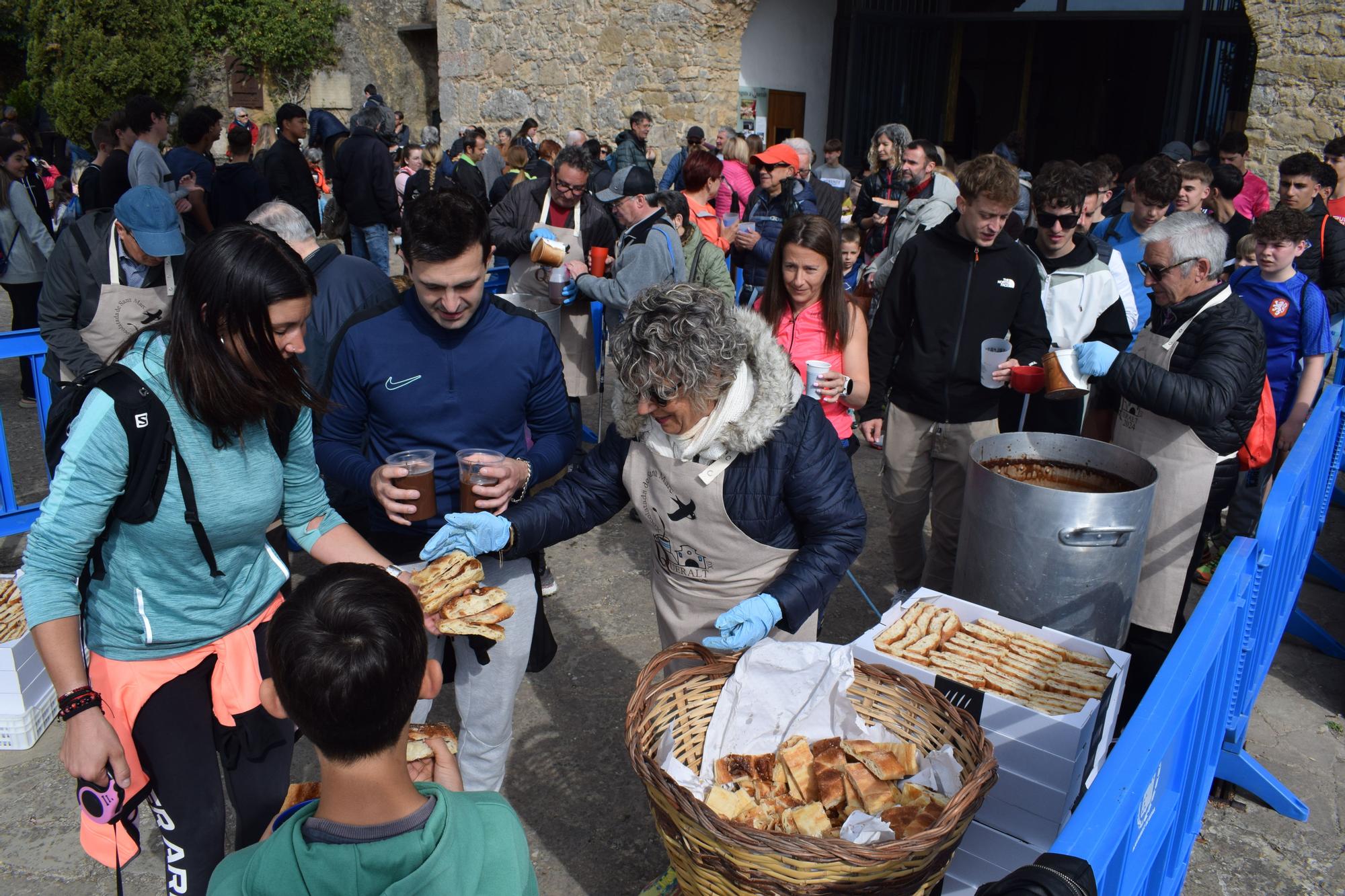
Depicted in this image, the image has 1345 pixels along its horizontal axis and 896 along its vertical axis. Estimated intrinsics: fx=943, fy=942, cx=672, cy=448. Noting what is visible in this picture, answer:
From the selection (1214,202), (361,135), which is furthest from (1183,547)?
(361,135)

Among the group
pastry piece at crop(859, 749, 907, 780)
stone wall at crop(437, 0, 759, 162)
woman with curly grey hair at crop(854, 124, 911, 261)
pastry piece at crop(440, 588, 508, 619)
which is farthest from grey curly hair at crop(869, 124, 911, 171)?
pastry piece at crop(859, 749, 907, 780)

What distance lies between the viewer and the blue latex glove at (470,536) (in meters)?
2.46

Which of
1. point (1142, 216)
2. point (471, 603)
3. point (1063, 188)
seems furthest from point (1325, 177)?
point (471, 603)

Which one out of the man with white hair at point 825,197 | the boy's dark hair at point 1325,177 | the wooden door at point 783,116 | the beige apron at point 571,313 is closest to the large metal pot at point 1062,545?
the beige apron at point 571,313

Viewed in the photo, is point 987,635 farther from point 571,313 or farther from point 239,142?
point 239,142

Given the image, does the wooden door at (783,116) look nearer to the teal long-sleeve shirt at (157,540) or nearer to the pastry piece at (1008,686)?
the pastry piece at (1008,686)

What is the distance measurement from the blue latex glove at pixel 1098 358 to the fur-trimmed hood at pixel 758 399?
4.23 ft

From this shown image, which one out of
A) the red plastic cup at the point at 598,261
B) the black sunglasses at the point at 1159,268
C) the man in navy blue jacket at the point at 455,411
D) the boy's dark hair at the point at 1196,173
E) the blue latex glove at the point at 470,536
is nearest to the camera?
the blue latex glove at the point at 470,536

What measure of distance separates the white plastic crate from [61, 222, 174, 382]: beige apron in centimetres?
148

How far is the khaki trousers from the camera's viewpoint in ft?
12.8

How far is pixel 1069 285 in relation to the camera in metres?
4.01

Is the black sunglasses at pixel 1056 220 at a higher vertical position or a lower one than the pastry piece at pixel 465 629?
higher

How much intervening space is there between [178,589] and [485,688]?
2.95 ft

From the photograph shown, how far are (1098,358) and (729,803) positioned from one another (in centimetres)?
207
